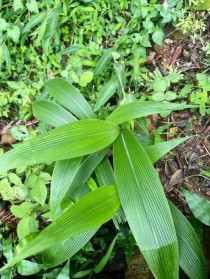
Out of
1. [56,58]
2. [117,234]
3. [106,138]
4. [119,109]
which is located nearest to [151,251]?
[117,234]

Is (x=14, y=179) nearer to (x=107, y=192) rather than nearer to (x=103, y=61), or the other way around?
(x=107, y=192)

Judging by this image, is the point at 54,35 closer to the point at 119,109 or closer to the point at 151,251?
the point at 119,109

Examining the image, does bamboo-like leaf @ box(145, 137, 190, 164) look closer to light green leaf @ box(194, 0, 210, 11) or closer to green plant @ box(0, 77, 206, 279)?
green plant @ box(0, 77, 206, 279)

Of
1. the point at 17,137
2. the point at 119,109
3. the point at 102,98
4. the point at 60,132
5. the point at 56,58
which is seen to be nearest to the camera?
the point at 60,132

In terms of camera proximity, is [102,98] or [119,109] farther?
[102,98]

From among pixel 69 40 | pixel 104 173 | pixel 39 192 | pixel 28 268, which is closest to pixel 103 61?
pixel 69 40

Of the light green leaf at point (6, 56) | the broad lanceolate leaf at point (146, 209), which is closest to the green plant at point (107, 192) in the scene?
the broad lanceolate leaf at point (146, 209)
